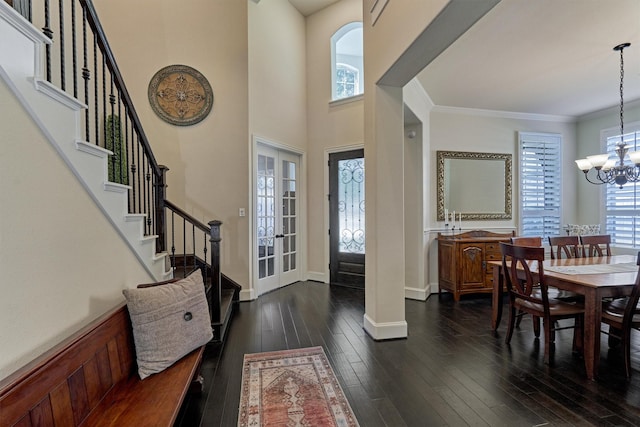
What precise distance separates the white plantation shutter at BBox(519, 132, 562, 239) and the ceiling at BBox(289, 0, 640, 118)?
526mm

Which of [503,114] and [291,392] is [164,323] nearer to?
[291,392]

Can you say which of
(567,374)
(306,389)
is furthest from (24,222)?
(567,374)

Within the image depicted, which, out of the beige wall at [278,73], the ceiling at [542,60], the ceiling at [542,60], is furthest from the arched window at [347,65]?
the ceiling at [542,60]

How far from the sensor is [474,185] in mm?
4977

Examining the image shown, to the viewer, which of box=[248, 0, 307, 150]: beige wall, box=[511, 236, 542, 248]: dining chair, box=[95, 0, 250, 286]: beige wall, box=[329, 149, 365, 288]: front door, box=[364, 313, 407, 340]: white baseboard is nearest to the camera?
box=[364, 313, 407, 340]: white baseboard

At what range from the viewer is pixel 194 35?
4.21 m

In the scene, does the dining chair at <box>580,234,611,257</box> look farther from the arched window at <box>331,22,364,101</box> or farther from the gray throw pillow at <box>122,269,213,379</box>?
the gray throw pillow at <box>122,269,213,379</box>

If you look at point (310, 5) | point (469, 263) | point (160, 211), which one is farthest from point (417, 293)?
point (310, 5)

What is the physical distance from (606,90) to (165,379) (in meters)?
5.98

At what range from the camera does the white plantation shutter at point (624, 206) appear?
4.65 metres

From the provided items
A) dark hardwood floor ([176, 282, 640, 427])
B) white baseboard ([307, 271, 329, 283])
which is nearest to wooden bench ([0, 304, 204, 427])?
dark hardwood floor ([176, 282, 640, 427])

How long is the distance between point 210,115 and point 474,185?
4.19 metres

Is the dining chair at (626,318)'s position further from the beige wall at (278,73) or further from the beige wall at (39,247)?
the beige wall at (278,73)

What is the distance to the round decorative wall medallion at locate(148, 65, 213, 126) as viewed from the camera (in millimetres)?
4105
